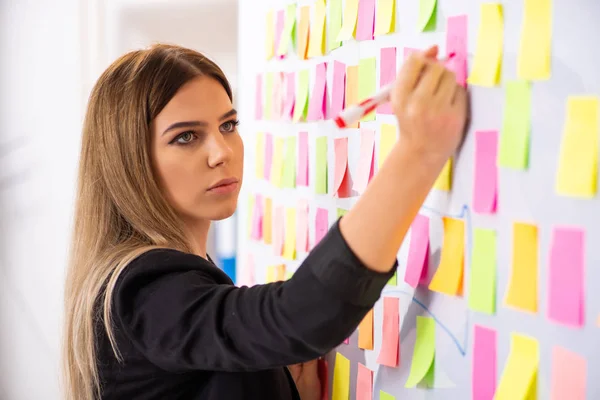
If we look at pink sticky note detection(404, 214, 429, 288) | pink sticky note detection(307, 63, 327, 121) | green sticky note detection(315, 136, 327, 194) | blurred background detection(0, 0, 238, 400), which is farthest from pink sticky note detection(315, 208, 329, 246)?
blurred background detection(0, 0, 238, 400)

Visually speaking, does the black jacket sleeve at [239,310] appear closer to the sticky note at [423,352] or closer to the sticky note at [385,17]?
the sticky note at [423,352]

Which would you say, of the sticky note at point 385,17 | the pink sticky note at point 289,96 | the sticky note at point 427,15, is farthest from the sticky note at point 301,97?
the sticky note at point 427,15

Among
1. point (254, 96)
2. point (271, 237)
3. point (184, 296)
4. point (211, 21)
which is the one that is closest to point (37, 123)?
point (211, 21)

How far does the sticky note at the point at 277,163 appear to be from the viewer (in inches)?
49.8

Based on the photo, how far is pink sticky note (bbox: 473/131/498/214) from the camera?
2.32 ft

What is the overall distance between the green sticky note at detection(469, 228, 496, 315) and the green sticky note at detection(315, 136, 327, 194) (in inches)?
15.6

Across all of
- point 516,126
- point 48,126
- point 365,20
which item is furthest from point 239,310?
point 48,126

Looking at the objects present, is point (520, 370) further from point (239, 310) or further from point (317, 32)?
point (317, 32)

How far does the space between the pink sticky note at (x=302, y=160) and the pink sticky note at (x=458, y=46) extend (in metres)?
0.44

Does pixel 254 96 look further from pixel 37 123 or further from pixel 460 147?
pixel 37 123

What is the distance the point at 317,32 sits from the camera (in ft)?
3.63

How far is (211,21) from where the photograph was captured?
2.03m

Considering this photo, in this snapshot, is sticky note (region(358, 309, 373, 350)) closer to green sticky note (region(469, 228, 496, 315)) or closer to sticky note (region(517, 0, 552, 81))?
green sticky note (region(469, 228, 496, 315))

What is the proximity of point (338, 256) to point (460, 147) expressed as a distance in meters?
0.20
